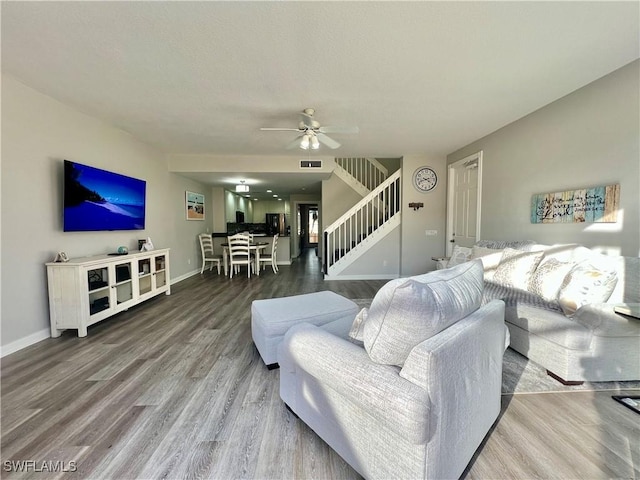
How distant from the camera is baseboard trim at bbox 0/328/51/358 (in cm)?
241

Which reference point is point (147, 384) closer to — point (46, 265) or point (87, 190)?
point (46, 265)

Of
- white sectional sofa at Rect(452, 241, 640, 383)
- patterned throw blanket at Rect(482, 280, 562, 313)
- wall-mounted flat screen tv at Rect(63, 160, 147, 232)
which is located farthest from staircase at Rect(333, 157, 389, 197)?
white sectional sofa at Rect(452, 241, 640, 383)

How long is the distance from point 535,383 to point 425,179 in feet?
14.1

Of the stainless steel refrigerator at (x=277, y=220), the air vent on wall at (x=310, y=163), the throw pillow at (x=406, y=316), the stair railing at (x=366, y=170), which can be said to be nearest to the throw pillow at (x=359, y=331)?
the throw pillow at (x=406, y=316)

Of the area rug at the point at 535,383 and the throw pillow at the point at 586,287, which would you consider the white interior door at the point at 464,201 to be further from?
the area rug at the point at 535,383

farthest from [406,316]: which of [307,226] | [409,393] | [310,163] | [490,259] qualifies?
[307,226]

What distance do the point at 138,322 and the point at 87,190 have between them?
66.5 inches

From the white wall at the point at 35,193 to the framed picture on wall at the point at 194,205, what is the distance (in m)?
2.41

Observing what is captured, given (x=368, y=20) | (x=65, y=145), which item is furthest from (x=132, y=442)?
(x=65, y=145)

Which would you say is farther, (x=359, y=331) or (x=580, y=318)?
(x=580, y=318)

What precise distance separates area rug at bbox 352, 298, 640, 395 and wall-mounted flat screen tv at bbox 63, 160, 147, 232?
4.49 meters

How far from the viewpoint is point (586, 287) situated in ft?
6.91

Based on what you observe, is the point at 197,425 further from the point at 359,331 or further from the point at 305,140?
the point at 305,140

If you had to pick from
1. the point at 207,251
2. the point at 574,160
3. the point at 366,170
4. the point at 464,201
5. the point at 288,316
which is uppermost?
the point at 366,170
